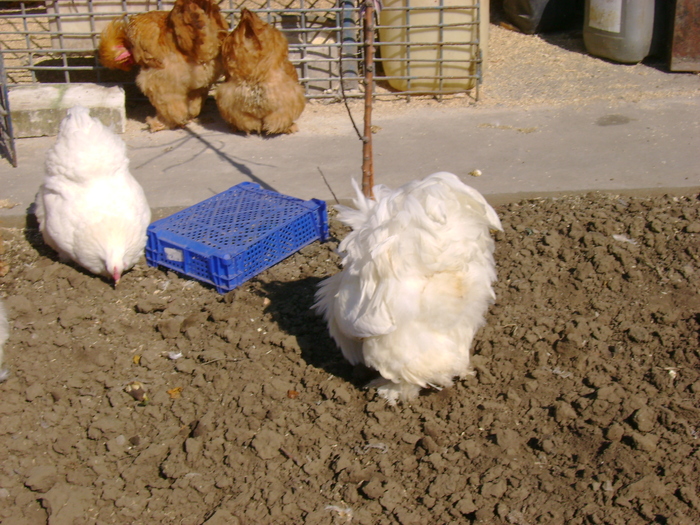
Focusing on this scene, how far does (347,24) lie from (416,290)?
4666 mm

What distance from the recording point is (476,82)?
682cm

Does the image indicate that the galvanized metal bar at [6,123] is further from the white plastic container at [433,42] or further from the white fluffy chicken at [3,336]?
the white plastic container at [433,42]

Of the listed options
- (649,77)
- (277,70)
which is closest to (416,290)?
(277,70)

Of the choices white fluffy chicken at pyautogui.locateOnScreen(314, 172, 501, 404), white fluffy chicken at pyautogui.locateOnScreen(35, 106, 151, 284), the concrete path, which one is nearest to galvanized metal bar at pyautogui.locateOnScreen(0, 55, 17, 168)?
the concrete path

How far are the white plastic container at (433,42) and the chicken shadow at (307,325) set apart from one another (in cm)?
336

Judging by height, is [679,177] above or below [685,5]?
below

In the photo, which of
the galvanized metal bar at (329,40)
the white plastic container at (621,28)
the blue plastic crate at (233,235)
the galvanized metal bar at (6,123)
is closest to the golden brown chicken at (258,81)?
the galvanized metal bar at (329,40)

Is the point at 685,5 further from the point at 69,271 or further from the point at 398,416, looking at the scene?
the point at 69,271

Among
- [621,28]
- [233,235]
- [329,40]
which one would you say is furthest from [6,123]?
[621,28]

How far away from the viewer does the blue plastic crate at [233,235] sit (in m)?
4.11

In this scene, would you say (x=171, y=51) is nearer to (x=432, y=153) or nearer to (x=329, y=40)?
(x=329, y=40)

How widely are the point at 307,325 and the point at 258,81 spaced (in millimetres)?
2894

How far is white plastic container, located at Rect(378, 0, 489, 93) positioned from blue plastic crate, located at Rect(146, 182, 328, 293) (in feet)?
9.01

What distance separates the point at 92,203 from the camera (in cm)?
414
